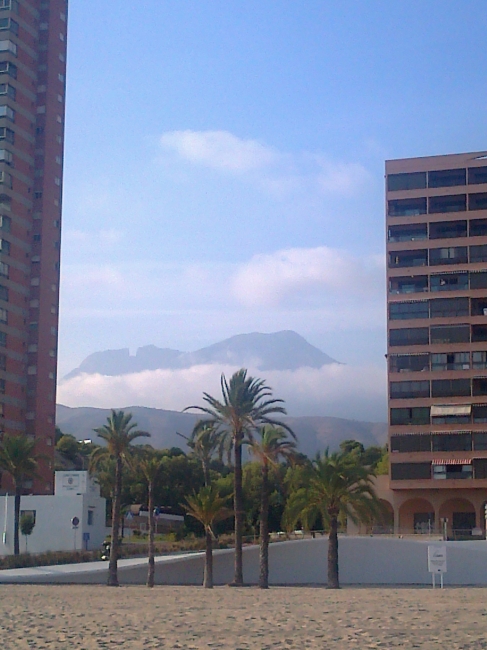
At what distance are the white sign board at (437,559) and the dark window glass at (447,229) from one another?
148ft

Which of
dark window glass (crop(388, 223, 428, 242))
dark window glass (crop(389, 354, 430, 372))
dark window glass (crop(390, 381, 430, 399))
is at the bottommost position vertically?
dark window glass (crop(390, 381, 430, 399))

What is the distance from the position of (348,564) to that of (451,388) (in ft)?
90.4

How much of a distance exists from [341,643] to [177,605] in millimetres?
10891

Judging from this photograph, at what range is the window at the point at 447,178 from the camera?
268 ft

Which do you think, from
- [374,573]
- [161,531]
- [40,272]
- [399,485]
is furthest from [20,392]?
[374,573]

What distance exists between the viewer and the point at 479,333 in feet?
264

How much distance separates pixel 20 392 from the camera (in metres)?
87.0

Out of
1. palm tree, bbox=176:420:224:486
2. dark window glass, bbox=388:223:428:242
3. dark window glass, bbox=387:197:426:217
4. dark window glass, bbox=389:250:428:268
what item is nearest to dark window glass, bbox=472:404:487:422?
dark window glass, bbox=389:250:428:268

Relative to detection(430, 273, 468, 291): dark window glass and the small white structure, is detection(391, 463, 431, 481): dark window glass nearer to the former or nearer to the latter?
detection(430, 273, 468, 291): dark window glass

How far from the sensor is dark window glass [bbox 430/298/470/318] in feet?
265

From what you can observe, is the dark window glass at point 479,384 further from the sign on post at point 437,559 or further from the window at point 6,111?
the window at point 6,111

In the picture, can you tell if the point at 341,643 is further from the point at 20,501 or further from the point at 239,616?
the point at 20,501

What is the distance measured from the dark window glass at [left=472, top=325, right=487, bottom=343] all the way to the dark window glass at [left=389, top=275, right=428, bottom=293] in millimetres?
5406

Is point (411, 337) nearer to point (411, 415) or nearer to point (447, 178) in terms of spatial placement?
point (411, 415)
